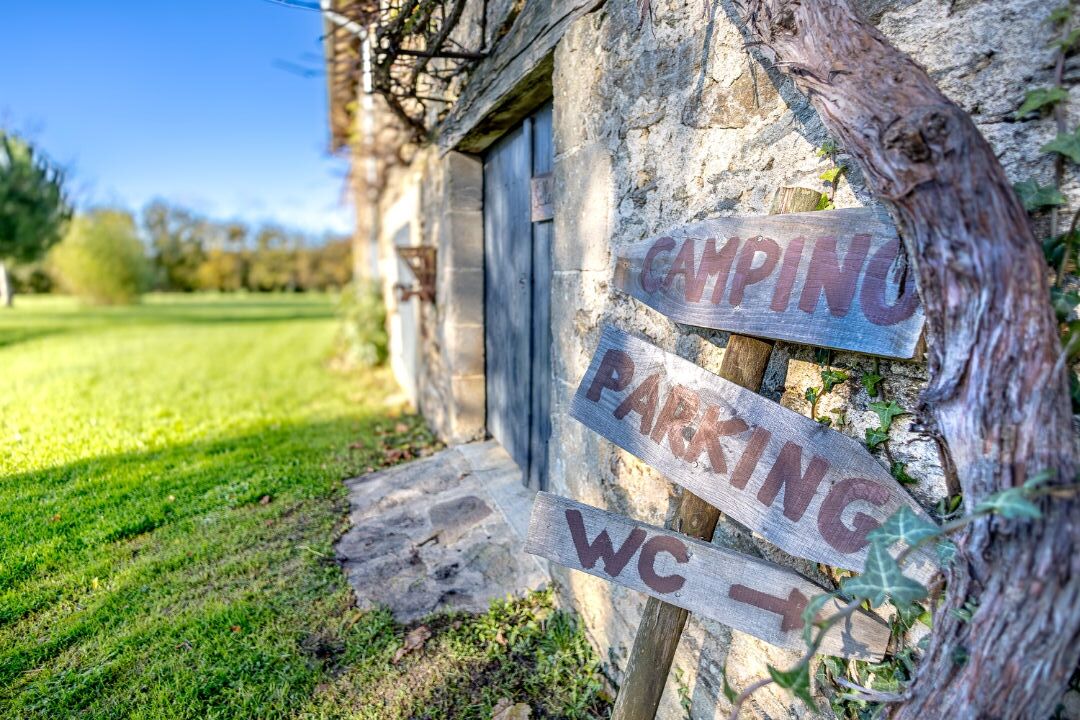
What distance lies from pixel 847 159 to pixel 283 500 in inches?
127

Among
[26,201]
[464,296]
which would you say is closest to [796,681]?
[464,296]

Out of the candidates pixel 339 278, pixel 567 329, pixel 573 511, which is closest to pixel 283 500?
pixel 567 329

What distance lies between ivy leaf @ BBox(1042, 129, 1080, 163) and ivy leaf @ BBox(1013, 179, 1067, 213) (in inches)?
1.8

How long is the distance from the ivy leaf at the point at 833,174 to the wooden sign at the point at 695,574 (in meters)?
0.81

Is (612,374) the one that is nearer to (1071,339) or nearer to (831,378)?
(831,378)

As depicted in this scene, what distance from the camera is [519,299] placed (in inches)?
122

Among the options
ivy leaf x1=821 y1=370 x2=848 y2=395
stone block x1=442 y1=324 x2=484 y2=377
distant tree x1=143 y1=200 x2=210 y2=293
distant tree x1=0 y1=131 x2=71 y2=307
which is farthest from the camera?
distant tree x1=143 y1=200 x2=210 y2=293

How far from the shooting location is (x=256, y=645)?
2.05 m

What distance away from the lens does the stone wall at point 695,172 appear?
0.94 metres

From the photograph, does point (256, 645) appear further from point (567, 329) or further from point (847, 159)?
point (847, 159)

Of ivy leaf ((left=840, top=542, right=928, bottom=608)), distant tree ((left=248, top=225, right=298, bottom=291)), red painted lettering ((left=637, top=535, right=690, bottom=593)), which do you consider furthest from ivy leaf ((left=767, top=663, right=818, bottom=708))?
distant tree ((left=248, top=225, right=298, bottom=291))

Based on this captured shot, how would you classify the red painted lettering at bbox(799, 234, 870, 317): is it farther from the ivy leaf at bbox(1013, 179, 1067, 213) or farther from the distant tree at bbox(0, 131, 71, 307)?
the distant tree at bbox(0, 131, 71, 307)

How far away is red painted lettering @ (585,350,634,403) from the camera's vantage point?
1.40 metres

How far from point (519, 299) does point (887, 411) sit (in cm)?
222
